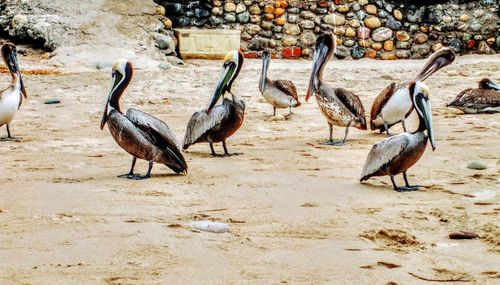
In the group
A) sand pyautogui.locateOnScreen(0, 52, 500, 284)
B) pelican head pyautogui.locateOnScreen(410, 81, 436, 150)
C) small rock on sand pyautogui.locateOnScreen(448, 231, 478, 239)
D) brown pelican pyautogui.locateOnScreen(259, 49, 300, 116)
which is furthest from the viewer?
brown pelican pyautogui.locateOnScreen(259, 49, 300, 116)

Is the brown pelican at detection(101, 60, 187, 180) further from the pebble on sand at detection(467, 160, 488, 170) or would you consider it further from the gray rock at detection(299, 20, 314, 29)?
the gray rock at detection(299, 20, 314, 29)

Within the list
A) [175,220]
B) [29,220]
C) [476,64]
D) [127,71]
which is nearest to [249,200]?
[175,220]

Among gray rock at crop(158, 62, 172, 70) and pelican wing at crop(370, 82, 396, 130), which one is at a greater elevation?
pelican wing at crop(370, 82, 396, 130)

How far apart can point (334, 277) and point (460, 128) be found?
5.00 m

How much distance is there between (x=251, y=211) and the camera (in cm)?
496

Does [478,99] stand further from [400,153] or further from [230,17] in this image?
[230,17]

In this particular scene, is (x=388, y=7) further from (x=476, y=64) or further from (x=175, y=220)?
(x=175, y=220)

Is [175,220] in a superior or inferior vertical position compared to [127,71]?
inferior

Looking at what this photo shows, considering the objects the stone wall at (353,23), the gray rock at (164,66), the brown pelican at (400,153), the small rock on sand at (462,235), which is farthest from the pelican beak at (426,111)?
the stone wall at (353,23)

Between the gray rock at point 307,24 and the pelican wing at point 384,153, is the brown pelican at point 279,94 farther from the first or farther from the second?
the gray rock at point 307,24

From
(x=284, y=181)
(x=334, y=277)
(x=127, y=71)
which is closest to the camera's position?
(x=334, y=277)

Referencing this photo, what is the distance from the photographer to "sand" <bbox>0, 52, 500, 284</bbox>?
12.4ft

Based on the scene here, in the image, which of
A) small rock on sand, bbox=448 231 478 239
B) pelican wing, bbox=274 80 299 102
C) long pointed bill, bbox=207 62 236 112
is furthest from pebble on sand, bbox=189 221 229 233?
pelican wing, bbox=274 80 299 102

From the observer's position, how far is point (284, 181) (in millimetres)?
5973
